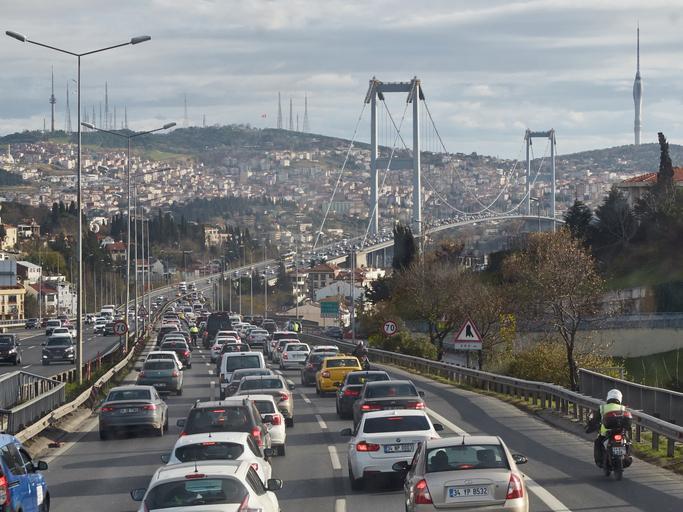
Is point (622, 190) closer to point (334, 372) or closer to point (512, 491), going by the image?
point (334, 372)

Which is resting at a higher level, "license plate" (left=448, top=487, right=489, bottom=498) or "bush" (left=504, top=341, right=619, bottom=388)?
"license plate" (left=448, top=487, right=489, bottom=498)

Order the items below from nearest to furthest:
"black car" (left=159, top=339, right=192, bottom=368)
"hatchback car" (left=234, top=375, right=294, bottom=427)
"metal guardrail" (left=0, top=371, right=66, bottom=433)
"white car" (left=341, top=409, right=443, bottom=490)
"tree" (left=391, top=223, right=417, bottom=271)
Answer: "white car" (left=341, top=409, right=443, bottom=490) → "metal guardrail" (left=0, top=371, right=66, bottom=433) → "hatchback car" (left=234, top=375, right=294, bottom=427) → "black car" (left=159, top=339, right=192, bottom=368) → "tree" (left=391, top=223, right=417, bottom=271)

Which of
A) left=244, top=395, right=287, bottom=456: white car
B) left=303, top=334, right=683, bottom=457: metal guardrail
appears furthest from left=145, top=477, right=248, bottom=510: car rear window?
left=244, top=395, right=287, bottom=456: white car

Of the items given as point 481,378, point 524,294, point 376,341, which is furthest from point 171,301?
point 481,378

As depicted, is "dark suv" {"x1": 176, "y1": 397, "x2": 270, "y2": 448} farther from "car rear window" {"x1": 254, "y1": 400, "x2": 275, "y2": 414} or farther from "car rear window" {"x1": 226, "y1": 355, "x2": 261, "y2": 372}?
"car rear window" {"x1": 226, "y1": 355, "x2": 261, "y2": 372}

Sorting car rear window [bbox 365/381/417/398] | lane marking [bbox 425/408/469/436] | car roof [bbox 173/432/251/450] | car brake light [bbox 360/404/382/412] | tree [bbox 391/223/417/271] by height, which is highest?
tree [bbox 391/223/417/271]

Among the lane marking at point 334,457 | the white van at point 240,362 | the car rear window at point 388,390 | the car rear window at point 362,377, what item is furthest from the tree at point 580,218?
the lane marking at point 334,457

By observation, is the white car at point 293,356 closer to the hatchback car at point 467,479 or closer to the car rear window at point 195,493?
the hatchback car at point 467,479
